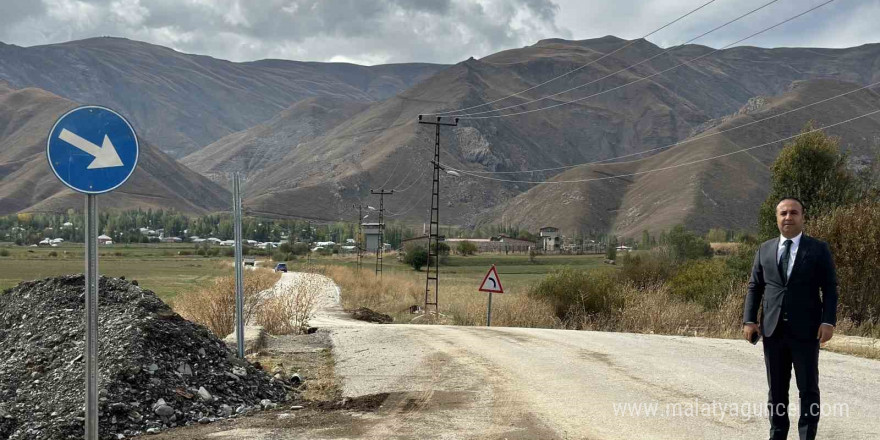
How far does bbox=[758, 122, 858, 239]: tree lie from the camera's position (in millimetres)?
33594

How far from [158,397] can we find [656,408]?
5398 mm

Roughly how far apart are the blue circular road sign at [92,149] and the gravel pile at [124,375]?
112 inches

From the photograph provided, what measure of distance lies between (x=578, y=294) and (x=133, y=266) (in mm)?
75676

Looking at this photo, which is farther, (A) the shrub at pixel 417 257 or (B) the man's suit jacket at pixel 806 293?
(A) the shrub at pixel 417 257

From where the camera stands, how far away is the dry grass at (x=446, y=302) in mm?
28281

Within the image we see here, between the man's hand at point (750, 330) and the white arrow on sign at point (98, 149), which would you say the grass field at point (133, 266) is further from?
the man's hand at point (750, 330)

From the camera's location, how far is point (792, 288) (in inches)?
258

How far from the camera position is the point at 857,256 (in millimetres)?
22938

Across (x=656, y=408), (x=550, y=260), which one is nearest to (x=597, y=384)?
(x=656, y=408)

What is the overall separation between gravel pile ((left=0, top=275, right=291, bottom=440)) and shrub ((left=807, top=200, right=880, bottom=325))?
713 inches

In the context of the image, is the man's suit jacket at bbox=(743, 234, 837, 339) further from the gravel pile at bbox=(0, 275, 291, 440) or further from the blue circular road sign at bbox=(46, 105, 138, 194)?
the gravel pile at bbox=(0, 275, 291, 440)

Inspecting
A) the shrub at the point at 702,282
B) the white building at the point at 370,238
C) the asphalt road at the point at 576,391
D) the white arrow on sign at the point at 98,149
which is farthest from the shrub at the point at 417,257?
the white arrow on sign at the point at 98,149

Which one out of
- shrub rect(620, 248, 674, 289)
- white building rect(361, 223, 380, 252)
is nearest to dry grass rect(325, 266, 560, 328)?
shrub rect(620, 248, 674, 289)

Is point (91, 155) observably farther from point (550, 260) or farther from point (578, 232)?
point (578, 232)
